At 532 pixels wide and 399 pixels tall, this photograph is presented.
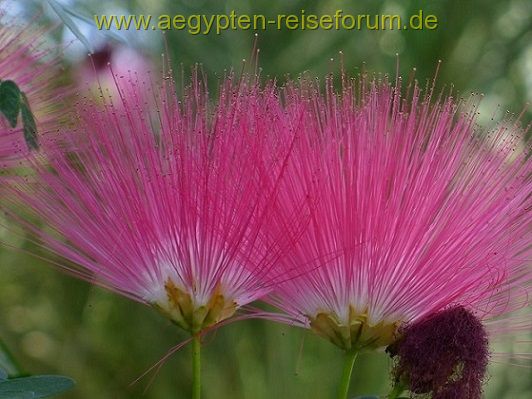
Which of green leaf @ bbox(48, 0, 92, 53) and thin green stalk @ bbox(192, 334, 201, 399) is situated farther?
green leaf @ bbox(48, 0, 92, 53)

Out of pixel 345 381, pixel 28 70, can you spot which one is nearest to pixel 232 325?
pixel 28 70

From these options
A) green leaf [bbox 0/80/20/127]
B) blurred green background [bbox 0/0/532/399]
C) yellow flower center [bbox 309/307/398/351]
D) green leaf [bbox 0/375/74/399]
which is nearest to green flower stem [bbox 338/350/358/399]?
yellow flower center [bbox 309/307/398/351]

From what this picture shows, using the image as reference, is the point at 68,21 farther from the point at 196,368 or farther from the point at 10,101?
the point at 196,368

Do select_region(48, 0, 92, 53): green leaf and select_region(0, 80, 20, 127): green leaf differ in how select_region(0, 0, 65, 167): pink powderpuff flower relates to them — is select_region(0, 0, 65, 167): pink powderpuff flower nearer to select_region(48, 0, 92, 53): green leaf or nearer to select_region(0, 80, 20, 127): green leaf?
select_region(48, 0, 92, 53): green leaf

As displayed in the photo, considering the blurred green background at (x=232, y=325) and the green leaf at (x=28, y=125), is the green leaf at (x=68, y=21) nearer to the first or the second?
the green leaf at (x=28, y=125)

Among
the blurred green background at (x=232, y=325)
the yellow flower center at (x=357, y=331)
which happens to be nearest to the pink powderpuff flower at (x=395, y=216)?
Result: the yellow flower center at (x=357, y=331)

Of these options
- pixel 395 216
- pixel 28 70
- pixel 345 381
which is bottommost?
pixel 345 381

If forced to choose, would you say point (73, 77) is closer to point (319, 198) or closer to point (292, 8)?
point (319, 198)
